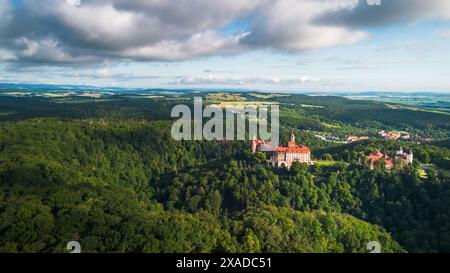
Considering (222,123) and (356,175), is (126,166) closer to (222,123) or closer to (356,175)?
(222,123)

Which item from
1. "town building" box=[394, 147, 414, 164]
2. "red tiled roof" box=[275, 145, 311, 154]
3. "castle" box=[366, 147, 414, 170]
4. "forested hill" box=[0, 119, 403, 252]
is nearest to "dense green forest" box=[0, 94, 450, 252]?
"forested hill" box=[0, 119, 403, 252]

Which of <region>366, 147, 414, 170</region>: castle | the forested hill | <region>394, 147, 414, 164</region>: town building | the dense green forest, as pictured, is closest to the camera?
the forested hill

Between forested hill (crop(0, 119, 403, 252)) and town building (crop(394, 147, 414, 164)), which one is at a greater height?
town building (crop(394, 147, 414, 164))

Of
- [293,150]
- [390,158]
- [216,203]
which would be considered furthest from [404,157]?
[216,203]

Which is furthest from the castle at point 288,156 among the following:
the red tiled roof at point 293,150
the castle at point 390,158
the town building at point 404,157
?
the town building at point 404,157

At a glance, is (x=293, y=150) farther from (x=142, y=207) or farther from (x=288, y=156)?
(x=142, y=207)

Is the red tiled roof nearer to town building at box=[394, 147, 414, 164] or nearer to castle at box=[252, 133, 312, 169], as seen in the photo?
castle at box=[252, 133, 312, 169]
